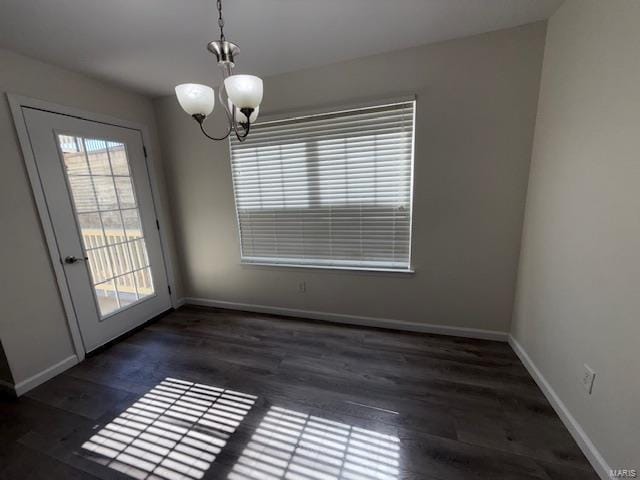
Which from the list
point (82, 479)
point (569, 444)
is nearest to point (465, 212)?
point (569, 444)

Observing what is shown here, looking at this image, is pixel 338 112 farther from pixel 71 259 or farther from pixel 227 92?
pixel 71 259

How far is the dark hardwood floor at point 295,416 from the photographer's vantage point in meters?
1.31

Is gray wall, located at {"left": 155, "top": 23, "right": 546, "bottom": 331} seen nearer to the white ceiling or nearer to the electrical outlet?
the white ceiling

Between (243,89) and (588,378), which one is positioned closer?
(243,89)

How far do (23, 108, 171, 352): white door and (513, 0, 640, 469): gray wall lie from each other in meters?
A: 3.61

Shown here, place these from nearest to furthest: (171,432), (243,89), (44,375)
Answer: (243,89) < (171,432) < (44,375)

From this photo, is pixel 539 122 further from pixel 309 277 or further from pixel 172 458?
pixel 172 458

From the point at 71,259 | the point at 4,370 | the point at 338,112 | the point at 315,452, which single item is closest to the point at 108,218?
the point at 71,259

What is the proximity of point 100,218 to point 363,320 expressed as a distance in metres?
2.73

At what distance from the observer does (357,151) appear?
2.25 meters

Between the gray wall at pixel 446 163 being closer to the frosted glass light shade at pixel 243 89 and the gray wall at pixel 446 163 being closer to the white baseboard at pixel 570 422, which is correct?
the white baseboard at pixel 570 422

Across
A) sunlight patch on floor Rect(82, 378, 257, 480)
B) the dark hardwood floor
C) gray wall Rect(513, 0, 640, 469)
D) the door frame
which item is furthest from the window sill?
the door frame

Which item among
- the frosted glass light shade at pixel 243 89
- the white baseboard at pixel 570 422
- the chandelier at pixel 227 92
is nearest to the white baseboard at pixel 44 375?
the chandelier at pixel 227 92

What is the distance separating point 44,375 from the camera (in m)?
1.97
